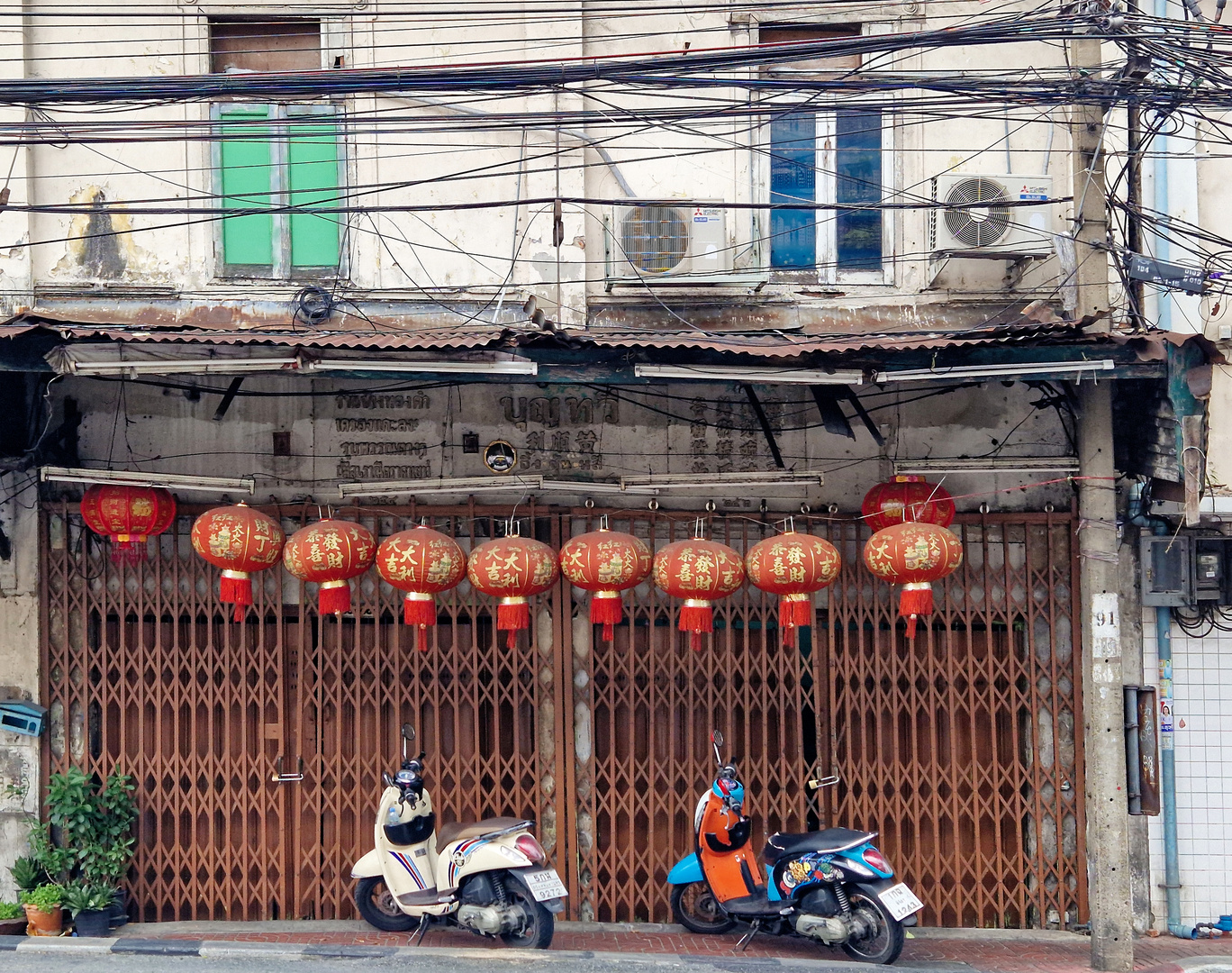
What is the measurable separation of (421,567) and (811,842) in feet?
9.63

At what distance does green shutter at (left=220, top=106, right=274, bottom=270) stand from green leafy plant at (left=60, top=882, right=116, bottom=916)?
14.5 feet

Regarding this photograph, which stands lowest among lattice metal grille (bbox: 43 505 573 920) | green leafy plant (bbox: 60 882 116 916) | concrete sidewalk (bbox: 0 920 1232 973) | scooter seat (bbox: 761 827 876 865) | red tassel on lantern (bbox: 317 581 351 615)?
concrete sidewalk (bbox: 0 920 1232 973)

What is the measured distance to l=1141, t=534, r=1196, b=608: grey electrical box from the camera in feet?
25.7

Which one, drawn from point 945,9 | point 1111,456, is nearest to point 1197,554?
point 1111,456

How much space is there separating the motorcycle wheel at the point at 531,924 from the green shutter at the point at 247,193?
15.8ft

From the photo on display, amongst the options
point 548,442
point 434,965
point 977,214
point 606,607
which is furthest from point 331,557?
point 977,214

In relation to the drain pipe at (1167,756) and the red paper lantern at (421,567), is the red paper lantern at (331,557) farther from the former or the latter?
the drain pipe at (1167,756)

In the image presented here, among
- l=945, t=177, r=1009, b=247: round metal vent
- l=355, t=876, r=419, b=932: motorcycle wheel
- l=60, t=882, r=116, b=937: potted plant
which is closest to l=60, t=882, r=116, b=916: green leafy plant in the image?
l=60, t=882, r=116, b=937: potted plant

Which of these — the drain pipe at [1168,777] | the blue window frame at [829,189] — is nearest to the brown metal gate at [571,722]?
the drain pipe at [1168,777]

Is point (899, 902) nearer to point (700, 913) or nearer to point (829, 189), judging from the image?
point (700, 913)

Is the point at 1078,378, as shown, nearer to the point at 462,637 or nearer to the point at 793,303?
the point at 793,303

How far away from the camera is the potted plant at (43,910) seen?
7.41 m

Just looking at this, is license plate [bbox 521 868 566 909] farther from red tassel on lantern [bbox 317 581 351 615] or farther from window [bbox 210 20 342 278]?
window [bbox 210 20 342 278]

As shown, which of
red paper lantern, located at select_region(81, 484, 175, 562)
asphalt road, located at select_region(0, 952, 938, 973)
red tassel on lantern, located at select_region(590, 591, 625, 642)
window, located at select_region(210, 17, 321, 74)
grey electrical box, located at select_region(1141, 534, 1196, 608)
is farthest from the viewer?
window, located at select_region(210, 17, 321, 74)
